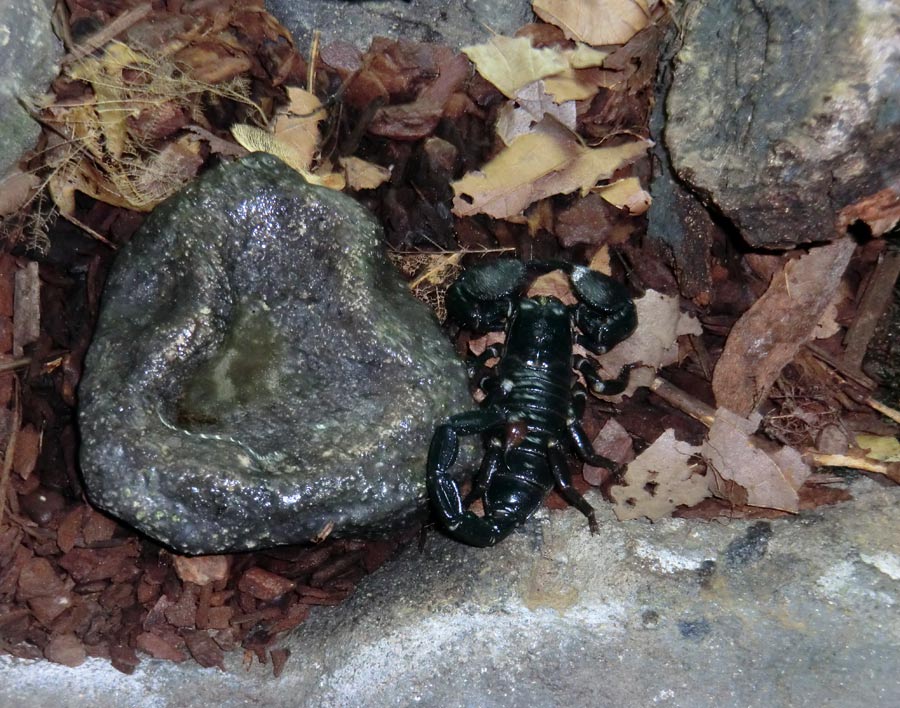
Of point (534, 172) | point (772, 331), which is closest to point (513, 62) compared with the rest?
point (534, 172)

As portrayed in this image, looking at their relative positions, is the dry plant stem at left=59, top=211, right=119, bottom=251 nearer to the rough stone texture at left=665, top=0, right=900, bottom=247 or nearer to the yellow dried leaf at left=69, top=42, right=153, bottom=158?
the yellow dried leaf at left=69, top=42, right=153, bottom=158

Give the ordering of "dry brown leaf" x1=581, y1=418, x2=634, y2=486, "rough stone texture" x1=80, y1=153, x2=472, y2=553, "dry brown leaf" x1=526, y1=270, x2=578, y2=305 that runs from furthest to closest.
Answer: "dry brown leaf" x1=526, y1=270, x2=578, y2=305, "dry brown leaf" x1=581, y1=418, x2=634, y2=486, "rough stone texture" x1=80, y1=153, x2=472, y2=553

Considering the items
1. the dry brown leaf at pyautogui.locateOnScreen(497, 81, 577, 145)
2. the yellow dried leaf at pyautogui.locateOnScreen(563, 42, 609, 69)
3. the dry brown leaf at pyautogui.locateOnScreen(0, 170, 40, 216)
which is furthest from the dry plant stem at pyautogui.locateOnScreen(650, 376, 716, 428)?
the dry brown leaf at pyautogui.locateOnScreen(0, 170, 40, 216)

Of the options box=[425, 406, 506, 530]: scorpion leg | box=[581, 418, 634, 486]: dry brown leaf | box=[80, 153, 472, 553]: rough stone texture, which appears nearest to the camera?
box=[80, 153, 472, 553]: rough stone texture

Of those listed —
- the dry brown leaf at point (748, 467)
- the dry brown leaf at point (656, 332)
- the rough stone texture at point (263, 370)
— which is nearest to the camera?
the rough stone texture at point (263, 370)

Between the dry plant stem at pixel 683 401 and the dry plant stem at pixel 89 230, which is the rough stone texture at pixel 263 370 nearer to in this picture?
the dry plant stem at pixel 89 230

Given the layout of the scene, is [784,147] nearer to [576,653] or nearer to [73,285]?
[576,653]

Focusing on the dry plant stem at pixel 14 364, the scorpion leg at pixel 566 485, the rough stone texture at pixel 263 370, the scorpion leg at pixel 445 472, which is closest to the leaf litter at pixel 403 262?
the dry plant stem at pixel 14 364

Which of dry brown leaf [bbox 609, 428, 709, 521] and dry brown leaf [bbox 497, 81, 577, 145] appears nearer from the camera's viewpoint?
dry brown leaf [bbox 609, 428, 709, 521]
